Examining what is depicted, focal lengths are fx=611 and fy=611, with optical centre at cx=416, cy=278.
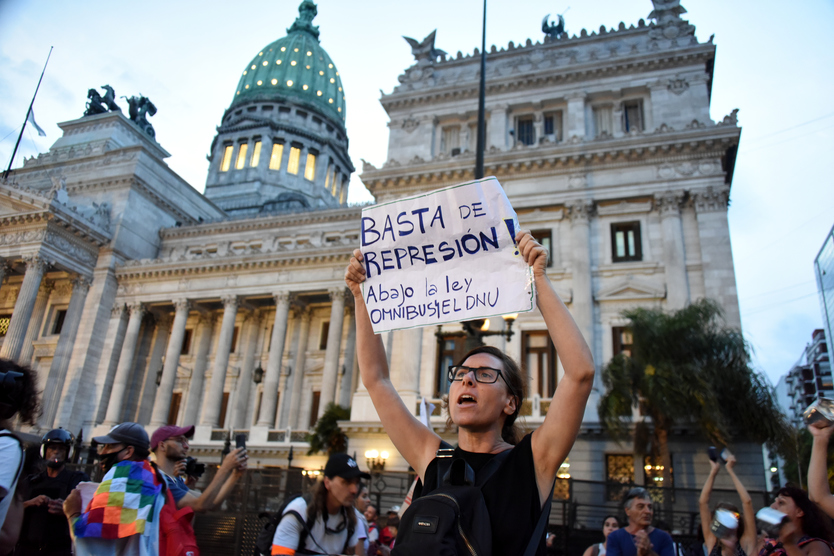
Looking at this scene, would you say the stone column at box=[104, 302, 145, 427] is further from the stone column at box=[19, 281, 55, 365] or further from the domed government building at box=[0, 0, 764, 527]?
the stone column at box=[19, 281, 55, 365]

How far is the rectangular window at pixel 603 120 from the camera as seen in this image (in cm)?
3063

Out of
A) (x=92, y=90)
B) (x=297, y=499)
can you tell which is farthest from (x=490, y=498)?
(x=92, y=90)

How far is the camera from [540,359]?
26922mm

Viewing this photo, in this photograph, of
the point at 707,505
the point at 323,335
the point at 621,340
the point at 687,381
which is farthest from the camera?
the point at 323,335

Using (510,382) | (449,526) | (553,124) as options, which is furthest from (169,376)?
(449,526)

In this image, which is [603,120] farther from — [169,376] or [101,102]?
[101,102]

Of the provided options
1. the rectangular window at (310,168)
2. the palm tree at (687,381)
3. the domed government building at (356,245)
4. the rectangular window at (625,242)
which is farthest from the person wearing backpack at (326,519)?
the rectangular window at (310,168)

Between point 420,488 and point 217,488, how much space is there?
2358mm

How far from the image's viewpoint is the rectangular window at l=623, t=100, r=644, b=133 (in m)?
30.4

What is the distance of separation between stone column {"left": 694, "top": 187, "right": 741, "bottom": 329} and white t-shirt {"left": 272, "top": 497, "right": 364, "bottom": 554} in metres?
22.5

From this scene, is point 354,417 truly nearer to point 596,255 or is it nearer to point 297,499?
point 596,255

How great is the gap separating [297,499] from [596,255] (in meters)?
24.4

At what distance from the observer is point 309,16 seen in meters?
93.6

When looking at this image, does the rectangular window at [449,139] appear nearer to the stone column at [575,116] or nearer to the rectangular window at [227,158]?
the stone column at [575,116]
